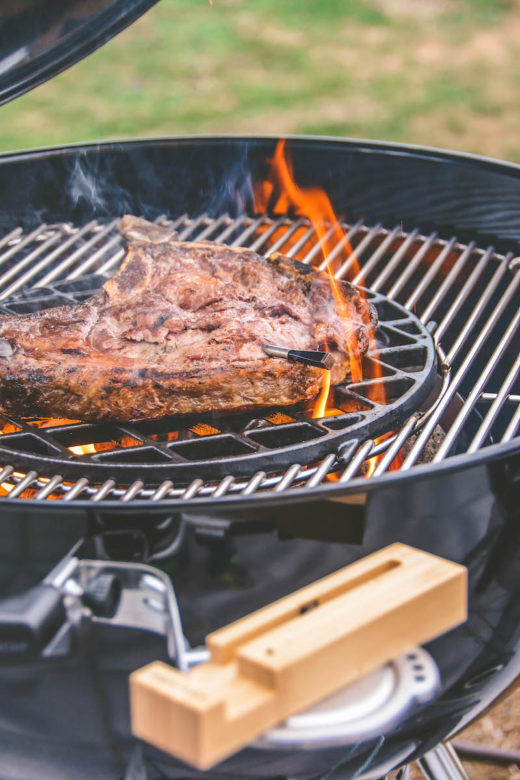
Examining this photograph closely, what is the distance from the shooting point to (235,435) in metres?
2.01

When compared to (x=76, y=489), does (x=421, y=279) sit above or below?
above

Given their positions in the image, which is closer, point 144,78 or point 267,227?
point 267,227

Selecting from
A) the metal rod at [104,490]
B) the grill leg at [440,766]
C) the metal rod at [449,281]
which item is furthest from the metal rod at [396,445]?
the grill leg at [440,766]

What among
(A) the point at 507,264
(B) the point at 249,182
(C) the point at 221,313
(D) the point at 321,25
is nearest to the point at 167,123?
(D) the point at 321,25

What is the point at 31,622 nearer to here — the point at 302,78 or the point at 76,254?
the point at 76,254

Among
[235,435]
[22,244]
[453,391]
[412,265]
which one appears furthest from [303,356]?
[22,244]

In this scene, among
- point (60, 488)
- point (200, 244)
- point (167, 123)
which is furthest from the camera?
point (167, 123)

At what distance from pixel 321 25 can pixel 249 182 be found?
20.8ft

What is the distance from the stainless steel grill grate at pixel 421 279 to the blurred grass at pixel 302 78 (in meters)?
4.25

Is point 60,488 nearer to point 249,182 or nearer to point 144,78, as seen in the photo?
point 249,182

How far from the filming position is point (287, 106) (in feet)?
25.7

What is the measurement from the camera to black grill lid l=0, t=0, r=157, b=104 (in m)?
2.36

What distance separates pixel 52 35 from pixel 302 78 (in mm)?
6310

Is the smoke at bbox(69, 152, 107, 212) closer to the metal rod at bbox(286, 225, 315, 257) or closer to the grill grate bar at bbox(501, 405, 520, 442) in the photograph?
the metal rod at bbox(286, 225, 315, 257)
